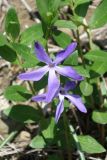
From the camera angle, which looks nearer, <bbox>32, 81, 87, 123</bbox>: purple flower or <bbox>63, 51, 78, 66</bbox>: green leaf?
<bbox>32, 81, 87, 123</bbox>: purple flower

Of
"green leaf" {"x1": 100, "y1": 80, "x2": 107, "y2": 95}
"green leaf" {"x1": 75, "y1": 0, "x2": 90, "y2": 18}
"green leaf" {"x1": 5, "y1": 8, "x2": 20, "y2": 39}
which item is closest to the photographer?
"green leaf" {"x1": 5, "y1": 8, "x2": 20, "y2": 39}

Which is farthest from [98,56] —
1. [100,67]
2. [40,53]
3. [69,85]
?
[40,53]

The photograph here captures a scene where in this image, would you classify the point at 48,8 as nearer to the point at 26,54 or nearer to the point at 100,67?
the point at 26,54

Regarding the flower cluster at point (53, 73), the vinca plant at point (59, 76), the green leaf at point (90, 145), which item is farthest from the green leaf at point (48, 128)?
the flower cluster at point (53, 73)

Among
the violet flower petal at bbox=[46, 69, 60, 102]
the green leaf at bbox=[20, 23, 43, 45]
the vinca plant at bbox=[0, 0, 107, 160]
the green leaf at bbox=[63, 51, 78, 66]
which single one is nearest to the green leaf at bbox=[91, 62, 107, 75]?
the vinca plant at bbox=[0, 0, 107, 160]

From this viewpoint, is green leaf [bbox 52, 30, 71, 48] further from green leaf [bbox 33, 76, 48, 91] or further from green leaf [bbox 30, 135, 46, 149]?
green leaf [bbox 30, 135, 46, 149]

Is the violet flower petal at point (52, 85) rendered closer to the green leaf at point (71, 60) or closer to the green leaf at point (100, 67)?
the green leaf at point (71, 60)
